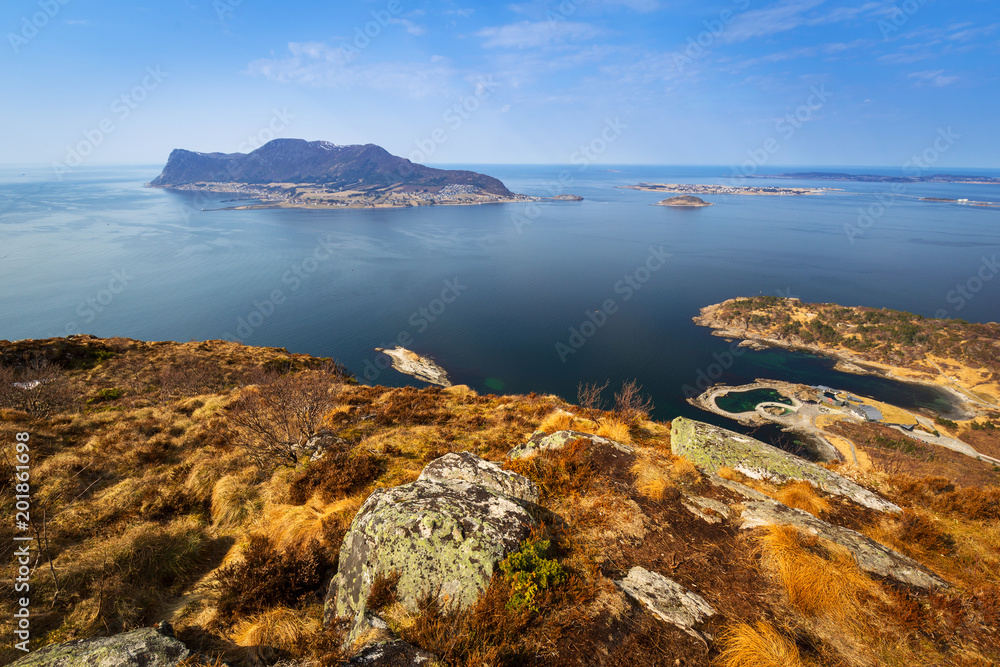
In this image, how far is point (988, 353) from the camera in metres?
74.5

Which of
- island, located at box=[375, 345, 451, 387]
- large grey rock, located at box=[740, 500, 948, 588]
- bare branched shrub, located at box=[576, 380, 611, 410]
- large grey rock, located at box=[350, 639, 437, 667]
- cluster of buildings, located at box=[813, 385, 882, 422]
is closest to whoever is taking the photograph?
large grey rock, located at box=[350, 639, 437, 667]

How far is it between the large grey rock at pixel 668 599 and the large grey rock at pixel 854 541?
2664 mm

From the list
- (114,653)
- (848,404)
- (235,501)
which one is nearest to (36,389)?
(235,501)

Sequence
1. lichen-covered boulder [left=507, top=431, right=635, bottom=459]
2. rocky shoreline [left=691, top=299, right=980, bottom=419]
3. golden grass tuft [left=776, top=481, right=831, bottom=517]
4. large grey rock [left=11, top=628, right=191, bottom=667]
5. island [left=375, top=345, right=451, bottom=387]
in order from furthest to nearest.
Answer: island [left=375, top=345, right=451, bottom=387], rocky shoreline [left=691, top=299, right=980, bottom=419], lichen-covered boulder [left=507, top=431, right=635, bottom=459], golden grass tuft [left=776, top=481, right=831, bottom=517], large grey rock [left=11, top=628, right=191, bottom=667]

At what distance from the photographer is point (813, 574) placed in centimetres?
635

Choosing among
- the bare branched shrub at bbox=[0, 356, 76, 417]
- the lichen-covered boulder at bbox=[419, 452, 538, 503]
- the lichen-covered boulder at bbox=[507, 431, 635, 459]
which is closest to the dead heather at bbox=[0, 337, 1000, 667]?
the lichen-covered boulder at bbox=[507, 431, 635, 459]

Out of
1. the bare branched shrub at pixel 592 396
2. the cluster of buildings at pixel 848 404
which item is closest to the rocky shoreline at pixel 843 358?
the cluster of buildings at pixel 848 404

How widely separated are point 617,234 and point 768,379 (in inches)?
4840

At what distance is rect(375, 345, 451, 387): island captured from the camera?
67206 millimetres

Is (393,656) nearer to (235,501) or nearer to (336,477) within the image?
(336,477)

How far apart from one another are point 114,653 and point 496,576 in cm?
479

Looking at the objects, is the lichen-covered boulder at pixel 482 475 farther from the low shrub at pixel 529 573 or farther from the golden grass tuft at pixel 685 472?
the golden grass tuft at pixel 685 472

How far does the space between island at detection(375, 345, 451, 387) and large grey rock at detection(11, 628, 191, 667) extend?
197 feet

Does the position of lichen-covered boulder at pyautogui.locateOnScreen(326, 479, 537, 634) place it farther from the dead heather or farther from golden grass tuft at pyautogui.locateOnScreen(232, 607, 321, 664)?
golden grass tuft at pyautogui.locateOnScreen(232, 607, 321, 664)
